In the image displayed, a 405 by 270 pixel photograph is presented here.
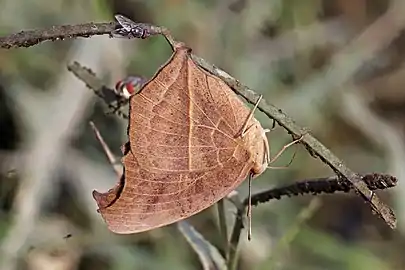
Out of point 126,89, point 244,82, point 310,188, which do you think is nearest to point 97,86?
point 126,89

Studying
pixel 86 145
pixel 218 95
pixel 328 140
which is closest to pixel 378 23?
pixel 328 140

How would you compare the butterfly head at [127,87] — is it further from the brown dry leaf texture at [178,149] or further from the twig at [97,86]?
the brown dry leaf texture at [178,149]

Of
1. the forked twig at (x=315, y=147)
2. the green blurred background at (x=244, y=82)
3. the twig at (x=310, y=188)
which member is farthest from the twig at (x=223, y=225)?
the green blurred background at (x=244, y=82)

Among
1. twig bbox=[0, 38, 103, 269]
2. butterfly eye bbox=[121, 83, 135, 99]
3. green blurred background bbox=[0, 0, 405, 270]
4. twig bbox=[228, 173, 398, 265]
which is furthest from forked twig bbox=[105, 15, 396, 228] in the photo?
twig bbox=[0, 38, 103, 269]

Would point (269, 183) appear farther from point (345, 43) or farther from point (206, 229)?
point (345, 43)

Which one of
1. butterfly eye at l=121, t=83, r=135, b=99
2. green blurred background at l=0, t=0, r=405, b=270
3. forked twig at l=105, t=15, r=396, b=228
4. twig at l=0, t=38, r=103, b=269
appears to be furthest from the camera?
green blurred background at l=0, t=0, r=405, b=270

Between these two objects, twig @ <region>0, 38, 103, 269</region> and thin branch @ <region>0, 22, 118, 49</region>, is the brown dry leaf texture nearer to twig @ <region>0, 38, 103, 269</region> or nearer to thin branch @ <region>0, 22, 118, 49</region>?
thin branch @ <region>0, 22, 118, 49</region>
